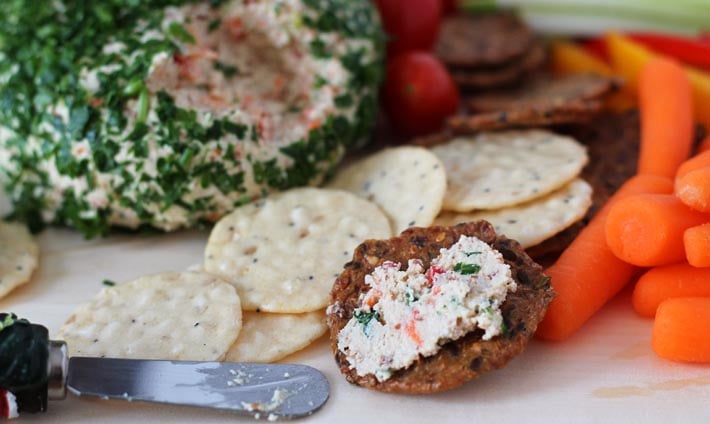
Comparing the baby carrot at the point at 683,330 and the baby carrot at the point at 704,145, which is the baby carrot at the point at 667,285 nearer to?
the baby carrot at the point at 683,330

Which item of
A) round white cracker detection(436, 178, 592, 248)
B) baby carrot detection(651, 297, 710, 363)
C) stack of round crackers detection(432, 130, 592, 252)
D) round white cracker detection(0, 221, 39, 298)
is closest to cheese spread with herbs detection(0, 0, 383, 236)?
round white cracker detection(0, 221, 39, 298)

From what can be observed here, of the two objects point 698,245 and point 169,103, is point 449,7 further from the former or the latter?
point 698,245

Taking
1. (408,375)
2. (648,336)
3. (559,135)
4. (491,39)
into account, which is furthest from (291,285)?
(491,39)

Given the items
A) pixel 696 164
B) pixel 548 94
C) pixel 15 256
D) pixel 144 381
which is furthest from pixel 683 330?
pixel 15 256

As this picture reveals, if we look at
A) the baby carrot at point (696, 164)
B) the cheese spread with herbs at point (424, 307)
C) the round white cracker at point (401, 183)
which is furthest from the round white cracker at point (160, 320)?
the baby carrot at point (696, 164)

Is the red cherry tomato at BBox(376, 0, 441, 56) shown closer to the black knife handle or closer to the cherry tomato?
the cherry tomato
